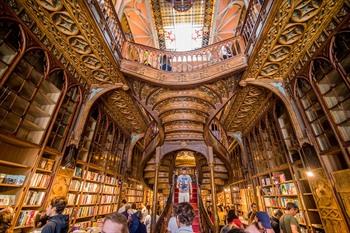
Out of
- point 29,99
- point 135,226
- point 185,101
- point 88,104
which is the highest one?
point 185,101

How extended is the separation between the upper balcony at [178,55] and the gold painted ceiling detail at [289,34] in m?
0.31

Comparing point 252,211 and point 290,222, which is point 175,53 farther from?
point 252,211

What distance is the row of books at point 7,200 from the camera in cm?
231

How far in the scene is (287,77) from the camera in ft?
12.6

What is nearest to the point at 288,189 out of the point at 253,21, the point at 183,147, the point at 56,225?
the point at 183,147

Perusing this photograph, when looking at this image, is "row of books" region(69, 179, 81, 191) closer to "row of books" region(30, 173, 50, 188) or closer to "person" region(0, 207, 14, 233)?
"row of books" region(30, 173, 50, 188)

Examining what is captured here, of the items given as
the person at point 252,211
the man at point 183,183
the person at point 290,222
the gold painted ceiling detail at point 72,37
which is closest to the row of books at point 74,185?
the gold painted ceiling detail at point 72,37

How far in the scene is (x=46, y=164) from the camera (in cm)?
305

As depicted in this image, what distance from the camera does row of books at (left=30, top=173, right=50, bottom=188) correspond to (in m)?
2.77

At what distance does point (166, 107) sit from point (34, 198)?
133 inches

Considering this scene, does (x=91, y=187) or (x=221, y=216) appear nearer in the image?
(x=91, y=187)

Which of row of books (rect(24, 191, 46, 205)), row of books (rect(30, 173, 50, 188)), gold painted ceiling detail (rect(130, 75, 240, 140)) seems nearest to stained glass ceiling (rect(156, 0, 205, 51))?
gold painted ceiling detail (rect(130, 75, 240, 140))

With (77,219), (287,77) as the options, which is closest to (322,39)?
(287,77)

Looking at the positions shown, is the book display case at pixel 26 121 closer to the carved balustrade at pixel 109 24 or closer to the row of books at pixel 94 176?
the carved balustrade at pixel 109 24
